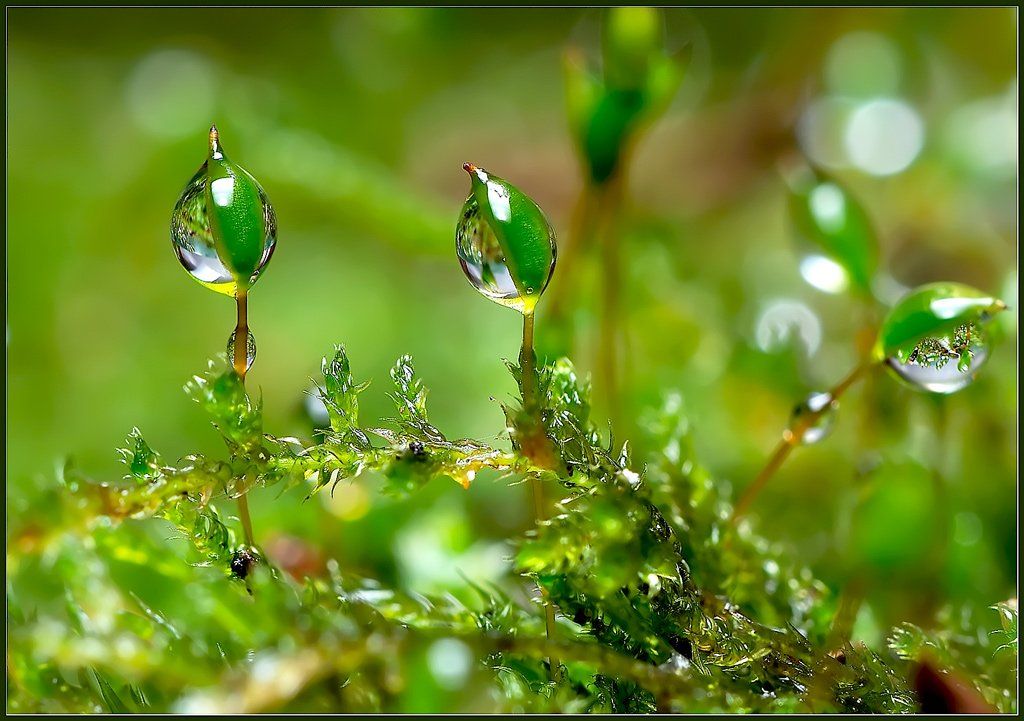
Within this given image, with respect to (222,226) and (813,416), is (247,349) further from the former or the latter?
(813,416)

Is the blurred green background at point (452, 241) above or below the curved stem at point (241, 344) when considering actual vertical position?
above

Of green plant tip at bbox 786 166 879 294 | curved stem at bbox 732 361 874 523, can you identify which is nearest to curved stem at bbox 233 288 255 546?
curved stem at bbox 732 361 874 523

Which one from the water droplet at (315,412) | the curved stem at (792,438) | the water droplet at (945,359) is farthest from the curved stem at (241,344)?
the water droplet at (945,359)

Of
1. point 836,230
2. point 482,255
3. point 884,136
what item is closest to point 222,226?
point 482,255

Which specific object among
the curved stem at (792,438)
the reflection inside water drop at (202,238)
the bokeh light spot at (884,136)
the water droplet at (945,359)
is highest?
the bokeh light spot at (884,136)

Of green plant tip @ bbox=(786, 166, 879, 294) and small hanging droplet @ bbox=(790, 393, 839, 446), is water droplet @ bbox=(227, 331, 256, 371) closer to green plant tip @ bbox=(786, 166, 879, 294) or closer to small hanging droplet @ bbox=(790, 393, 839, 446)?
small hanging droplet @ bbox=(790, 393, 839, 446)

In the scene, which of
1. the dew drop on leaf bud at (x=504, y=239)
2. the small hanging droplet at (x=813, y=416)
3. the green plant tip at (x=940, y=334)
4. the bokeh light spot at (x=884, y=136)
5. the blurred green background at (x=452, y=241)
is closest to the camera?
the dew drop on leaf bud at (x=504, y=239)

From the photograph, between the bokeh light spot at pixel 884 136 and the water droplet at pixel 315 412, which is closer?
the water droplet at pixel 315 412

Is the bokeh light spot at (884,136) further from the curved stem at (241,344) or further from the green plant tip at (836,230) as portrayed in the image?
the curved stem at (241,344)
